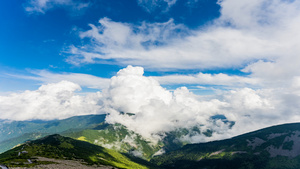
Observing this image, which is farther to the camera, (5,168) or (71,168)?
(71,168)

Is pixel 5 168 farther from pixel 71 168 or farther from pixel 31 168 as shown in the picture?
pixel 71 168

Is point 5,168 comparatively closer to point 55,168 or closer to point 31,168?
point 31,168

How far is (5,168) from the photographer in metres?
121

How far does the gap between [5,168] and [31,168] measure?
61.9 ft

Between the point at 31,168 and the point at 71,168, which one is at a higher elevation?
the point at 31,168

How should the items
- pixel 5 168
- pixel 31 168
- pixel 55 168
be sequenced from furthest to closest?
pixel 55 168, pixel 31 168, pixel 5 168

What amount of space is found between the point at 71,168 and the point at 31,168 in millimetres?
48086

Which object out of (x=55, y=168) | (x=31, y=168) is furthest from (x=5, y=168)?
(x=55, y=168)

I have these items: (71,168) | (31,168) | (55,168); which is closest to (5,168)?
(31,168)

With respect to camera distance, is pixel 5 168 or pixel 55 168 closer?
pixel 5 168

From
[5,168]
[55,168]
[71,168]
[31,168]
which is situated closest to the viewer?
[5,168]

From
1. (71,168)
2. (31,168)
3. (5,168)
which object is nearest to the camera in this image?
(5,168)

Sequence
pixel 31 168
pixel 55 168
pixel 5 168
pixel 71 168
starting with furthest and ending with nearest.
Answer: pixel 71 168 → pixel 55 168 → pixel 31 168 → pixel 5 168

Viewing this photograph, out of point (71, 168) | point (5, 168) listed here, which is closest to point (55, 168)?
point (71, 168)
